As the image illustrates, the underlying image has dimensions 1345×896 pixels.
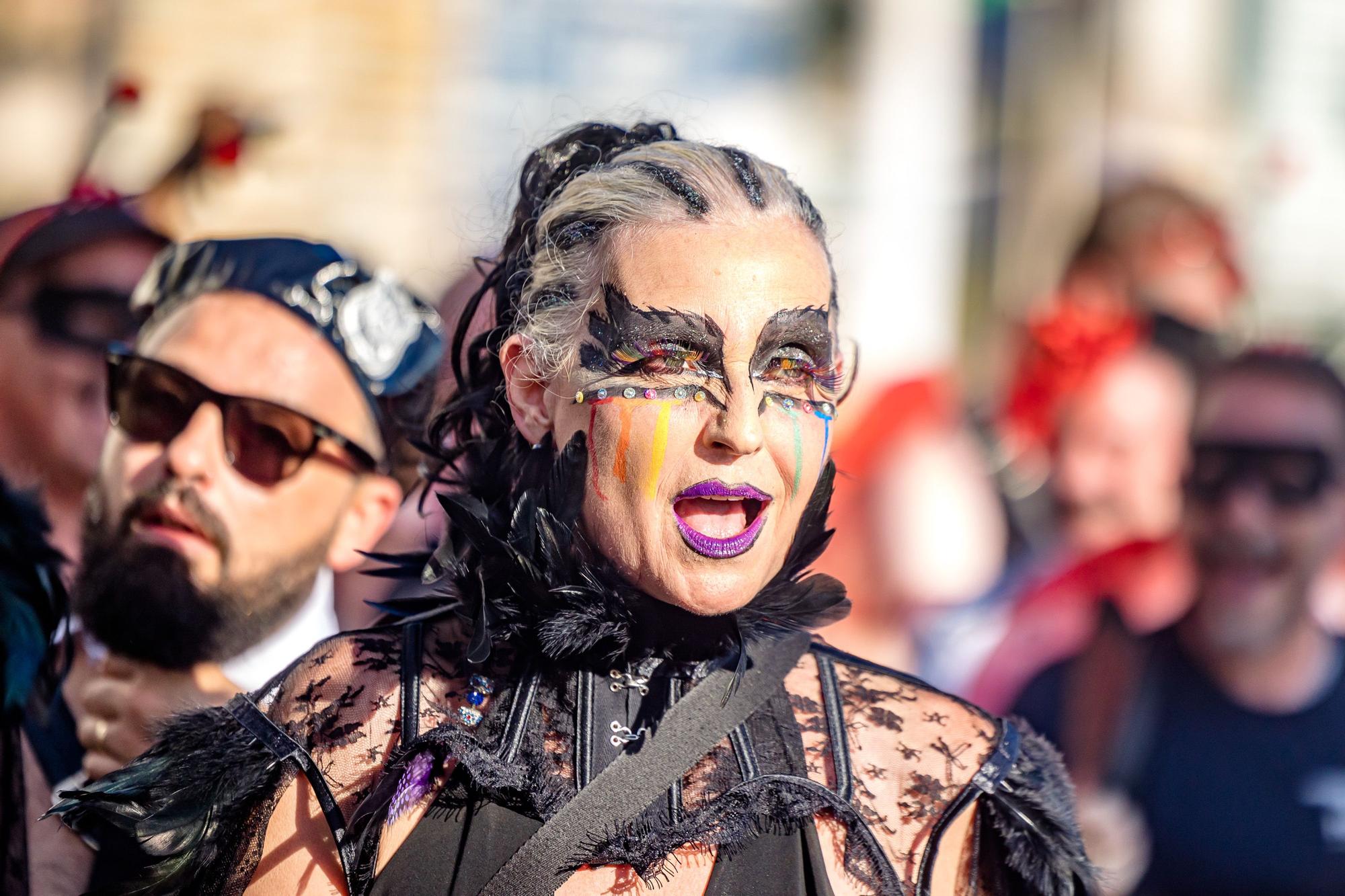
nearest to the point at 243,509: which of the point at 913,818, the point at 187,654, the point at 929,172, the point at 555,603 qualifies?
the point at 187,654

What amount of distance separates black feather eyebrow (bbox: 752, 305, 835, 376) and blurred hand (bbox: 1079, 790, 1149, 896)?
2522 millimetres

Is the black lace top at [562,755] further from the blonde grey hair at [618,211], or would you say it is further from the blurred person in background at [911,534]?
the blurred person in background at [911,534]

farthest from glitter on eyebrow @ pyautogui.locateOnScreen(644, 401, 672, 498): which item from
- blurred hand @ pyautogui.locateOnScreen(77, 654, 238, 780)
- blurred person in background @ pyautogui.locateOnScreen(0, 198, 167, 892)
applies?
blurred person in background @ pyautogui.locateOnScreen(0, 198, 167, 892)

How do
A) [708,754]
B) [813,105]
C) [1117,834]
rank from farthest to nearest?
1. [813,105]
2. [1117,834]
3. [708,754]

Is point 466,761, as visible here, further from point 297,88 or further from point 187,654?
point 297,88

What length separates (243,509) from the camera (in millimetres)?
2807

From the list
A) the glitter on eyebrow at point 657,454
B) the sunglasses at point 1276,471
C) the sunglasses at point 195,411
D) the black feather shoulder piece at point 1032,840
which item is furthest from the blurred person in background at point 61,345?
the sunglasses at point 1276,471

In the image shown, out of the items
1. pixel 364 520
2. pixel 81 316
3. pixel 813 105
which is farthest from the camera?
pixel 813 105

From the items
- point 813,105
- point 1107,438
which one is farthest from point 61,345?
point 813,105

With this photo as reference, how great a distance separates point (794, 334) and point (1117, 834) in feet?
Answer: 9.19

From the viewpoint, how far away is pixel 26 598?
275 cm

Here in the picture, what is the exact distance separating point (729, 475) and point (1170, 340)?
359 centimetres

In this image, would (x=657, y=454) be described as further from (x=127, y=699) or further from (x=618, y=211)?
(x=127, y=699)

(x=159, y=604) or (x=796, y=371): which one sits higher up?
(x=796, y=371)
